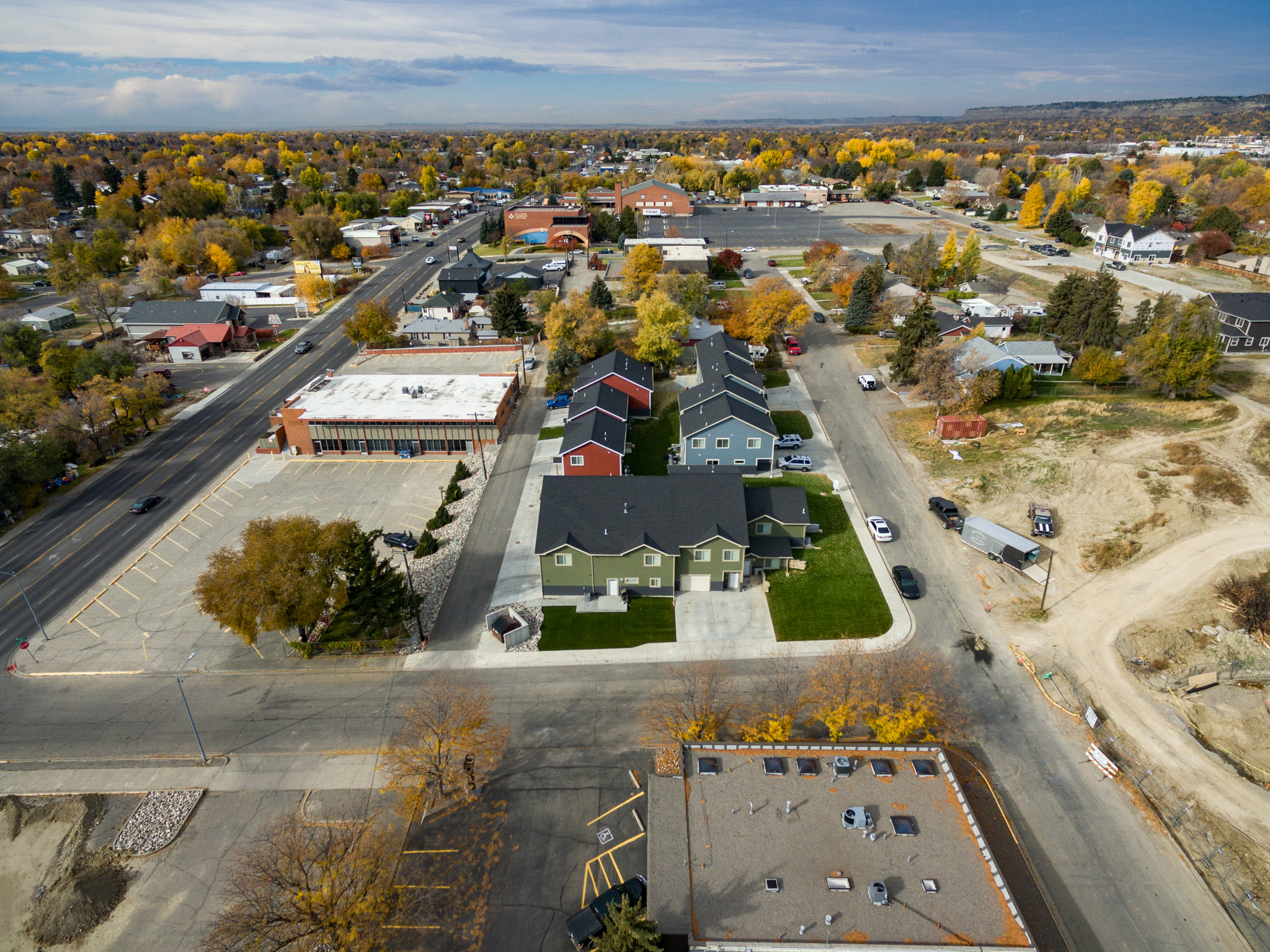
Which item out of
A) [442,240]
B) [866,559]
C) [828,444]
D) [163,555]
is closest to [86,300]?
[163,555]

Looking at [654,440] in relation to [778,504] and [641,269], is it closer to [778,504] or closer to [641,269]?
[778,504]

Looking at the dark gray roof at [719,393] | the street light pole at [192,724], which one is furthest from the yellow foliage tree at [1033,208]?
the street light pole at [192,724]

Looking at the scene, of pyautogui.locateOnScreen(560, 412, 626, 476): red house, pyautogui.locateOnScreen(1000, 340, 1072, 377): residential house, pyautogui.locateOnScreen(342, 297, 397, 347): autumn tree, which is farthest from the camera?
pyautogui.locateOnScreen(342, 297, 397, 347): autumn tree

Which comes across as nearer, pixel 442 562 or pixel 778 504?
pixel 778 504

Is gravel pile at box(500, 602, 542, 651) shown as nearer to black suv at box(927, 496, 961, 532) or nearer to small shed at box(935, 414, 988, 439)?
black suv at box(927, 496, 961, 532)

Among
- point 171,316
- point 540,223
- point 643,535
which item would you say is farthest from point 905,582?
point 540,223

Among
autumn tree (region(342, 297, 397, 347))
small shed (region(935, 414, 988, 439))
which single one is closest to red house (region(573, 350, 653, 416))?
small shed (region(935, 414, 988, 439))
